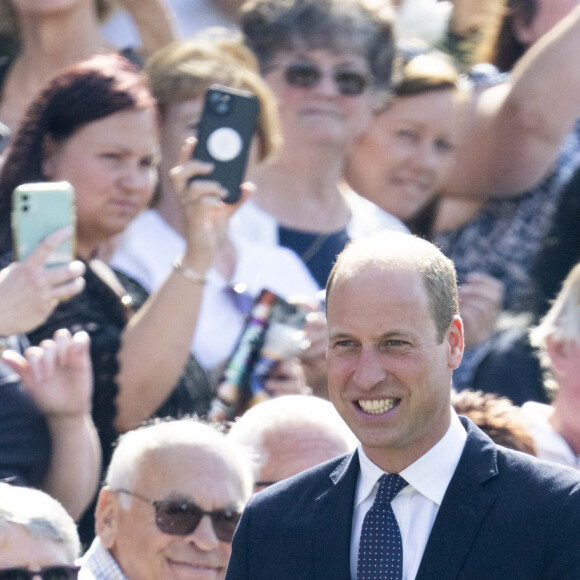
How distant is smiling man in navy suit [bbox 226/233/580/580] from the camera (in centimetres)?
244

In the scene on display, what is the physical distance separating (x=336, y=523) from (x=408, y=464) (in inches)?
7.3

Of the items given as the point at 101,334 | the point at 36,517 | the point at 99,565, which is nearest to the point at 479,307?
the point at 101,334

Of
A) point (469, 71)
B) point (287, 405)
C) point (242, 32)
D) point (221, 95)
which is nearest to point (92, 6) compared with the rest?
point (242, 32)

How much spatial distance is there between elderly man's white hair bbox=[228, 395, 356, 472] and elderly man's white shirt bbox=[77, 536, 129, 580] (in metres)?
0.52

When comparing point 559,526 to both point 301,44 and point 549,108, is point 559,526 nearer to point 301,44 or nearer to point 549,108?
point 301,44

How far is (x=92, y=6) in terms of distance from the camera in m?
5.51

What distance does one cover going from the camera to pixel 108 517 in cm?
369

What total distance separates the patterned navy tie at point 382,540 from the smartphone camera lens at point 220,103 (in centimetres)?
233

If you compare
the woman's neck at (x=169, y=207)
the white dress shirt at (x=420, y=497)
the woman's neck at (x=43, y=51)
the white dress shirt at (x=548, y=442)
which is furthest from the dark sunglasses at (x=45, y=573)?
the woman's neck at (x=43, y=51)

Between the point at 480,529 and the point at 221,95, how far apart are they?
8.34 ft

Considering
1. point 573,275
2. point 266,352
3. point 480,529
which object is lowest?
point 266,352

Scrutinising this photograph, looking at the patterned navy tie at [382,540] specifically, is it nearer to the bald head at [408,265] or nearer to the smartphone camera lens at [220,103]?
the bald head at [408,265]

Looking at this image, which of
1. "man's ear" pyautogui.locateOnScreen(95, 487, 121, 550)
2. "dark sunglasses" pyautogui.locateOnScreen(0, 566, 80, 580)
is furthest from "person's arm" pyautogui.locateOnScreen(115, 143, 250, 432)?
"dark sunglasses" pyautogui.locateOnScreen(0, 566, 80, 580)

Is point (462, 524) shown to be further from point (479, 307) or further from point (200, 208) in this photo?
point (479, 307)
